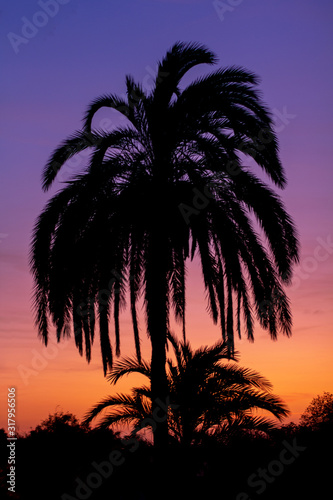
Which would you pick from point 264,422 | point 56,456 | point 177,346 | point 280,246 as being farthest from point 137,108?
point 56,456

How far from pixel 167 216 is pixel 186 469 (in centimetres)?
577

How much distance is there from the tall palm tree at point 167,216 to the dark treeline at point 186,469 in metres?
1.91

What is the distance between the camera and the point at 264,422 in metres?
14.4

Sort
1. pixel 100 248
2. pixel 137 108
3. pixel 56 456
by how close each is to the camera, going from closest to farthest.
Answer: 1. pixel 100 248
2. pixel 137 108
3. pixel 56 456

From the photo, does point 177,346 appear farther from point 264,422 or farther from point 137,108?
point 137,108

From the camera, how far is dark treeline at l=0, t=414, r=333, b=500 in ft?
48.3

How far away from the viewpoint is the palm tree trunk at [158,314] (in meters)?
13.7

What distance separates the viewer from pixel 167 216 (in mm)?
14133

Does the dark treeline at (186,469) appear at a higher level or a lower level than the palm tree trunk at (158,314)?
lower

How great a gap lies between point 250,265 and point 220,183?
194cm

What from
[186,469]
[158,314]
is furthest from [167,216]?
[186,469]

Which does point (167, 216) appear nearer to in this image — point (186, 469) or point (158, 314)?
point (158, 314)

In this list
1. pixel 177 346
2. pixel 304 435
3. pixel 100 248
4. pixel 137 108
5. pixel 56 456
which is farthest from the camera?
pixel 56 456

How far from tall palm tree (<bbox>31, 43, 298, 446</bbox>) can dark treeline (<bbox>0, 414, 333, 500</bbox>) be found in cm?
191
